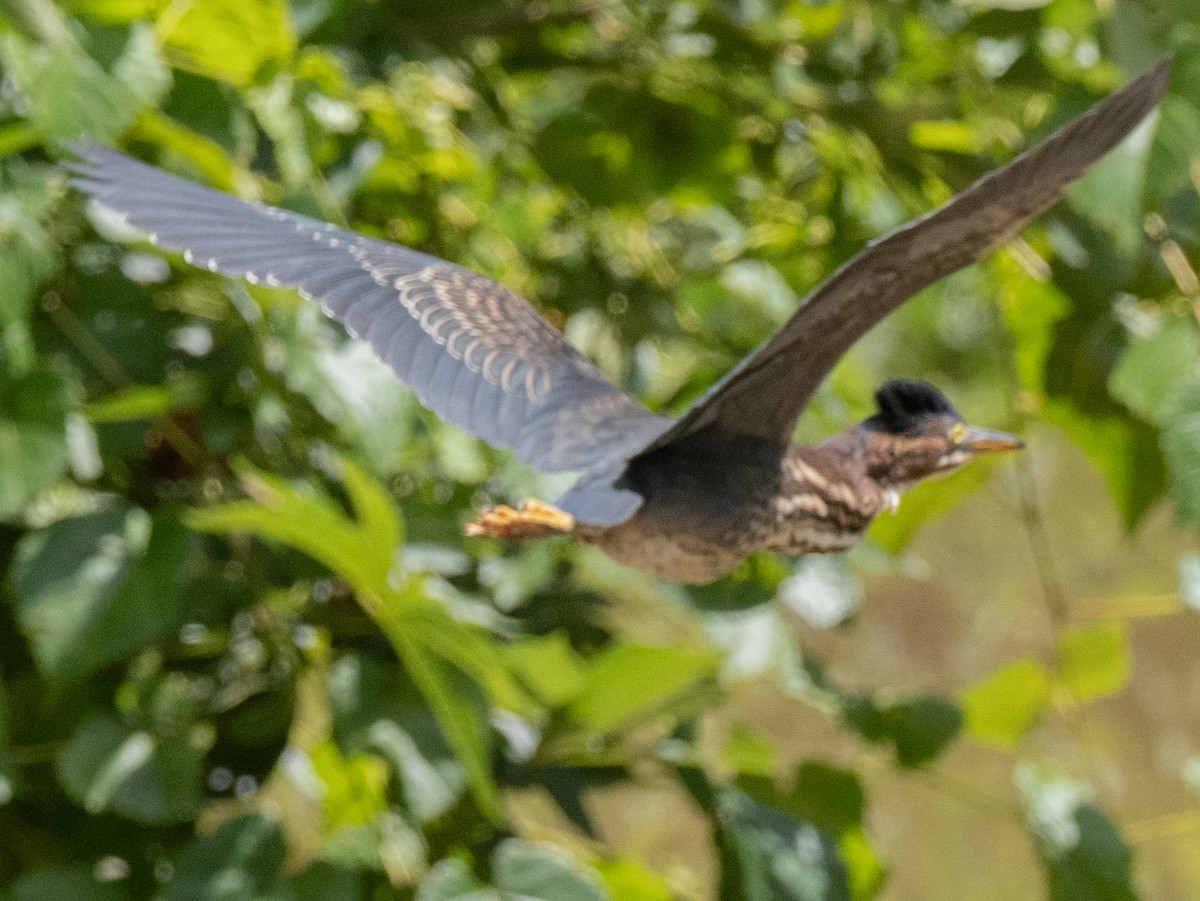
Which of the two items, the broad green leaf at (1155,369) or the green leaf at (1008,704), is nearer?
the broad green leaf at (1155,369)

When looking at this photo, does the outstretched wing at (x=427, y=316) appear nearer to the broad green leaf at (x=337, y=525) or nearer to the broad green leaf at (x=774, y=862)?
the broad green leaf at (x=337, y=525)

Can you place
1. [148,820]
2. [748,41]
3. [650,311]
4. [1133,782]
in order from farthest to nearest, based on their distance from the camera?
1. [1133,782]
2. [650,311]
3. [748,41]
4. [148,820]

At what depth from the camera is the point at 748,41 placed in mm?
1085

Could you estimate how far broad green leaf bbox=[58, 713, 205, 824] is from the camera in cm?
91

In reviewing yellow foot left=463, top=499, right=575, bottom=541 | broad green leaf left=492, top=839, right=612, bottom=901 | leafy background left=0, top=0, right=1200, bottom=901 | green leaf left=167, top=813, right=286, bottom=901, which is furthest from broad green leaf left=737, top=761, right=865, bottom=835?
yellow foot left=463, top=499, right=575, bottom=541

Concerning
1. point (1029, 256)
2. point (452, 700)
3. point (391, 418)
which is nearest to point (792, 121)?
point (1029, 256)

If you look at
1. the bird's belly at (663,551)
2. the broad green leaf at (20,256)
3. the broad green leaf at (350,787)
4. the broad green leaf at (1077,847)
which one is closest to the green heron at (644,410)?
the bird's belly at (663,551)

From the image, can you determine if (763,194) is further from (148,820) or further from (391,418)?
(148,820)

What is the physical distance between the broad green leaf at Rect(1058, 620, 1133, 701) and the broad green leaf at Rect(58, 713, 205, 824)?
0.57 m

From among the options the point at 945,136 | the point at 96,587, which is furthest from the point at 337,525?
the point at 945,136

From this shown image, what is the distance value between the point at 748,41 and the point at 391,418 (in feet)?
1.34

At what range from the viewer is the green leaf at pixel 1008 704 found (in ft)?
3.81

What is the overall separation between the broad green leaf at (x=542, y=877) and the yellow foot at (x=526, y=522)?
0.40 m

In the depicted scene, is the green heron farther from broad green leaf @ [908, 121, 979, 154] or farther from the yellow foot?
broad green leaf @ [908, 121, 979, 154]
